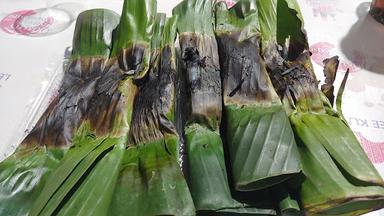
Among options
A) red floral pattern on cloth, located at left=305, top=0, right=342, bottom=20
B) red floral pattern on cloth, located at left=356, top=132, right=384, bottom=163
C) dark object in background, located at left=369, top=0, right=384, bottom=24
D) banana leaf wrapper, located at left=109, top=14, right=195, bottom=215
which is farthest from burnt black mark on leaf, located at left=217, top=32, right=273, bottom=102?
dark object in background, located at left=369, top=0, right=384, bottom=24

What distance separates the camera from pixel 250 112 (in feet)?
4.69

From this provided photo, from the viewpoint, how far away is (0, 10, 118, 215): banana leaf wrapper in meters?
1.31

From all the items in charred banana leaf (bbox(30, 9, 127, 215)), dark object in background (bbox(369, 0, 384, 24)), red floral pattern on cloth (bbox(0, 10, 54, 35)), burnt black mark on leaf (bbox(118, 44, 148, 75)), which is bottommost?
charred banana leaf (bbox(30, 9, 127, 215))

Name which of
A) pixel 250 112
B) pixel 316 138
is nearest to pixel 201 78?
pixel 250 112

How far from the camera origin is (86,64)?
5.78 ft

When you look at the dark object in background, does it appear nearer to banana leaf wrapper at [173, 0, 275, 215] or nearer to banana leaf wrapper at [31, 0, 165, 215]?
banana leaf wrapper at [173, 0, 275, 215]

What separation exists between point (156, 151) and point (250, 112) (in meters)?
0.32

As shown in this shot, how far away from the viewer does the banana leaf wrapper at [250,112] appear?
121 cm

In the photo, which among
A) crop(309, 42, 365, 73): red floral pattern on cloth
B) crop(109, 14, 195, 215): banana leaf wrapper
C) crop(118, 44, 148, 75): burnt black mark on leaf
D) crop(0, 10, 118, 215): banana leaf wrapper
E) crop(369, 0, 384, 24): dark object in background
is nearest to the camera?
crop(109, 14, 195, 215): banana leaf wrapper

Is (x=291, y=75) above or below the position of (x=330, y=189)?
above

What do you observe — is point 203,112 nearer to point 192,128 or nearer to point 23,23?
point 192,128

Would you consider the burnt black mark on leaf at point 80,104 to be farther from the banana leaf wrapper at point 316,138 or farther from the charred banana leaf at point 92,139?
the banana leaf wrapper at point 316,138

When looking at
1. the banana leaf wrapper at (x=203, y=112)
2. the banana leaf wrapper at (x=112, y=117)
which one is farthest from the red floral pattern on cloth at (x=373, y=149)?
the banana leaf wrapper at (x=112, y=117)

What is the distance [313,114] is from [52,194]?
0.82m
